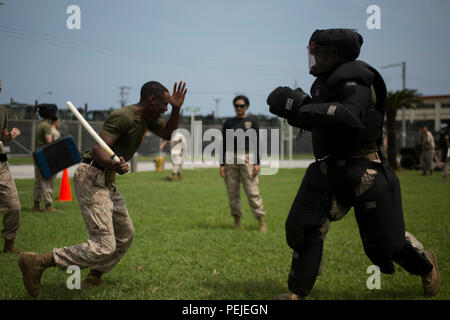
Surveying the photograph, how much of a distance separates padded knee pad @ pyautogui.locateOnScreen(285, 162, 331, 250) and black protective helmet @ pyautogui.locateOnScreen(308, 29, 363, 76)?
3.11ft

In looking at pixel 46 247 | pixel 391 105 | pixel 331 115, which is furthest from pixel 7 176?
pixel 391 105

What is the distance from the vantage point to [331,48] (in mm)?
3689

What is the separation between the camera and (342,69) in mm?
3543

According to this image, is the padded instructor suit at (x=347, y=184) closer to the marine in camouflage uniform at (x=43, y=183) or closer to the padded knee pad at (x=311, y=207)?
the padded knee pad at (x=311, y=207)

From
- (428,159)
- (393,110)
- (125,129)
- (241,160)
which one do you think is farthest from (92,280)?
(393,110)

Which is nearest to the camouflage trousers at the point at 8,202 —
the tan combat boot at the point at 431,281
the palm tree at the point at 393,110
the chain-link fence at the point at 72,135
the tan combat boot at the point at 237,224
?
the tan combat boot at the point at 237,224

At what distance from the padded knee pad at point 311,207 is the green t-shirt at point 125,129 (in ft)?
5.77

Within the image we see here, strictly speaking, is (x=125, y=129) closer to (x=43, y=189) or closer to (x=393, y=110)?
(x=43, y=189)

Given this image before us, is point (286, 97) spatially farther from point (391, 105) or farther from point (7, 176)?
point (391, 105)

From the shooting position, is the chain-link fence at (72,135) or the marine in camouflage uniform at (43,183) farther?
the chain-link fence at (72,135)

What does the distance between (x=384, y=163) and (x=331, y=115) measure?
877 mm

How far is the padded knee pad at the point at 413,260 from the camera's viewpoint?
404cm

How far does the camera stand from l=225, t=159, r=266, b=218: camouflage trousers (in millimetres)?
7965

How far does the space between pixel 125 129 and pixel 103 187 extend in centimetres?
64
